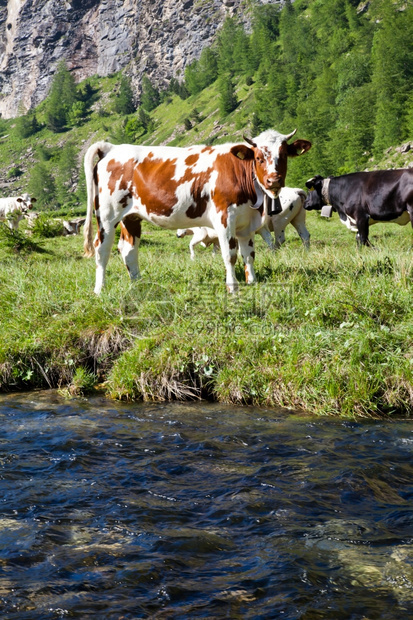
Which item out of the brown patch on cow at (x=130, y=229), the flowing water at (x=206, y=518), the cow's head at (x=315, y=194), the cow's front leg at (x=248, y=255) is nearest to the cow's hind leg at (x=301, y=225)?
the cow's head at (x=315, y=194)

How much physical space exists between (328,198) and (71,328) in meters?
8.70

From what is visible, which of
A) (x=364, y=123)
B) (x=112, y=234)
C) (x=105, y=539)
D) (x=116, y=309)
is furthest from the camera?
(x=364, y=123)

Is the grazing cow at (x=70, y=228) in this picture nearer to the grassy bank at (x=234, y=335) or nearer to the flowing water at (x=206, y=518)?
the grassy bank at (x=234, y=335)

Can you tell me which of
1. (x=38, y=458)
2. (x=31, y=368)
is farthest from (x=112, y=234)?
(x=38, y=458)

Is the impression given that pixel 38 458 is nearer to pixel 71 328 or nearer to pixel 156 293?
pixel 71 328

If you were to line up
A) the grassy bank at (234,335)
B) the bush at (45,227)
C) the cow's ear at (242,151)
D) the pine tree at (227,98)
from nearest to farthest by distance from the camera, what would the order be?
1. the grassy bank at (234,335)
2. the cow's ear at (242,151)
3. the bush at (45,227)
4. the pine tree at (227,98)

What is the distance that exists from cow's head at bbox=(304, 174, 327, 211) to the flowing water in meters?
9.97

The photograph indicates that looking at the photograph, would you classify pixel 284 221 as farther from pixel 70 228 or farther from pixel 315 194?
pixel 70 228

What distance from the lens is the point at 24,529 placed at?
4.47m

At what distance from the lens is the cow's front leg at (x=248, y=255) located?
10.3 metres

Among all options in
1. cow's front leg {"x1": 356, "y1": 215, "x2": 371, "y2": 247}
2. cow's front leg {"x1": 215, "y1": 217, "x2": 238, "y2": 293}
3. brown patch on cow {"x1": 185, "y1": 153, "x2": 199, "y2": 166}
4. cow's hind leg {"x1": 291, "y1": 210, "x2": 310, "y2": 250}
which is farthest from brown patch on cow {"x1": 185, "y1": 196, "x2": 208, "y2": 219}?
cow's hind leg {"x1": 291, "y1": 210, "x2": 310, "y2": 250}

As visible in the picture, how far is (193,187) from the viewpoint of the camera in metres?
10.0

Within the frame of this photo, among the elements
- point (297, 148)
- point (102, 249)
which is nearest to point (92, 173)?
point (102, 249)

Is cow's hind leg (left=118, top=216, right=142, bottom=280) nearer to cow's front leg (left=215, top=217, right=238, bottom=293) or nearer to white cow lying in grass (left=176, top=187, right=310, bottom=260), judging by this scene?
cow's front leg (left=215, top=217, right=238, bottom=293)
